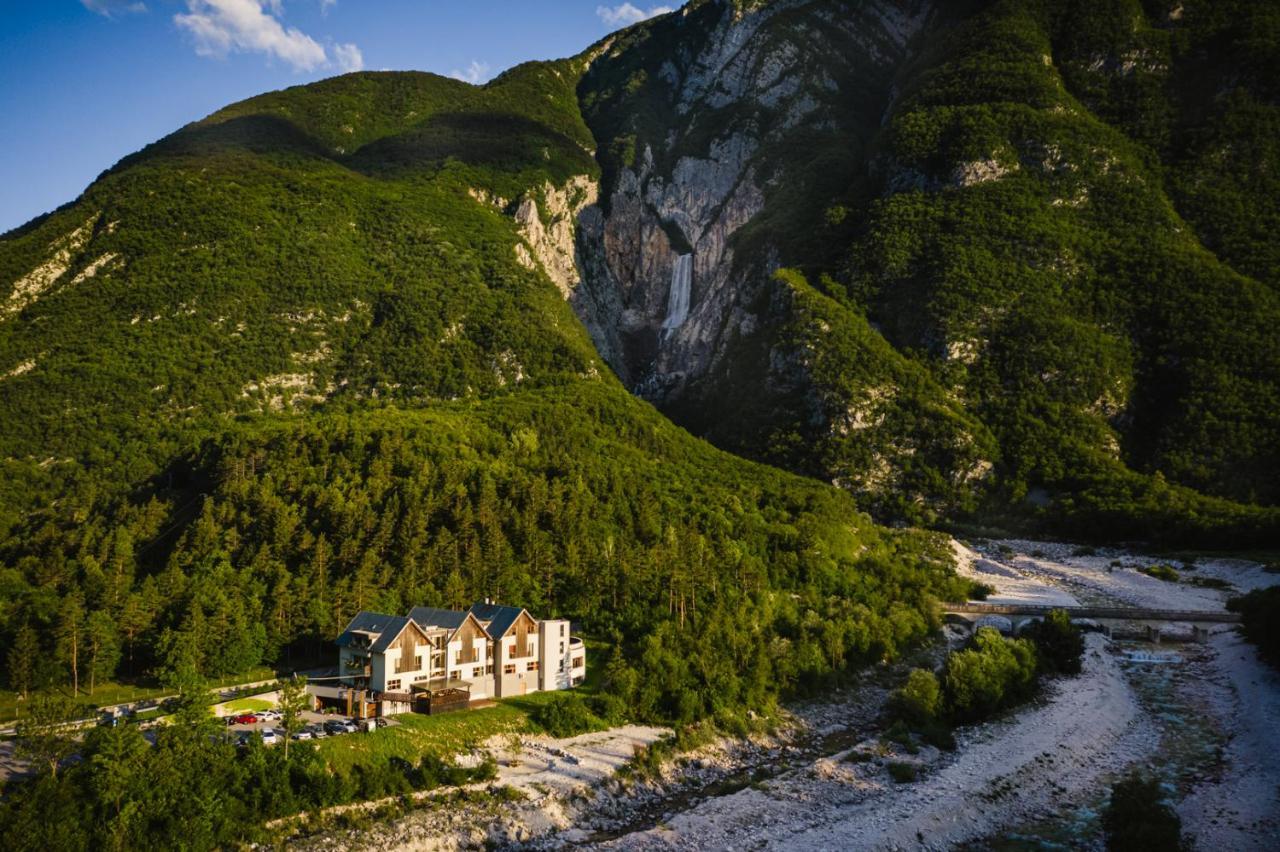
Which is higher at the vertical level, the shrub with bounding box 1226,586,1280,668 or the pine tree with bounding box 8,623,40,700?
→ the pine tree with bounding box 8,623,40,700

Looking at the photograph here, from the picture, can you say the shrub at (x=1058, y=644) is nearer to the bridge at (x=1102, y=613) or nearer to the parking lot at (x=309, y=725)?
the bridge at (x=1102, y=613)

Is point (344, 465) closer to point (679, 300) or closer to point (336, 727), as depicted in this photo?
point (336, 727)

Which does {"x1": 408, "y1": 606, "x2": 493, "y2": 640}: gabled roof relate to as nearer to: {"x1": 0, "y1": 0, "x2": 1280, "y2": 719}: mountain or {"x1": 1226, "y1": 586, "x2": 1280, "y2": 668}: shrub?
{"x1": 0, "y1": 0, "x2": 1280, "y2": 719}: mountain

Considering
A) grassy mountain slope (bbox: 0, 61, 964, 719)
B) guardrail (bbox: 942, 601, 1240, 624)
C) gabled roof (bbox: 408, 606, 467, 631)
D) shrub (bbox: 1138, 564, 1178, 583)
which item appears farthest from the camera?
shrub (bbox: 1138, 564, 1178, 583)

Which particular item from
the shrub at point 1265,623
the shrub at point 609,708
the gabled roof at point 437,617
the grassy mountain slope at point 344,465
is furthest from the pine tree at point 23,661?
the shrub at point 1265,623

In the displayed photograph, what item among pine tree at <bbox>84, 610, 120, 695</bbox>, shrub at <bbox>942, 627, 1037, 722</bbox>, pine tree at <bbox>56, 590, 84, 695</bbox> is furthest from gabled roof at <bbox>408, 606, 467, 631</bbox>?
shrub at <bbox>942, 627, 1037, 722</bbox>

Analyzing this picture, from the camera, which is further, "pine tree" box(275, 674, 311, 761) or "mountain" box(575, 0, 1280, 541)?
"mountain" box(575, 0, 1280, 541)

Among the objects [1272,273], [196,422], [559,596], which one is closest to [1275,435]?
[1272,273]
